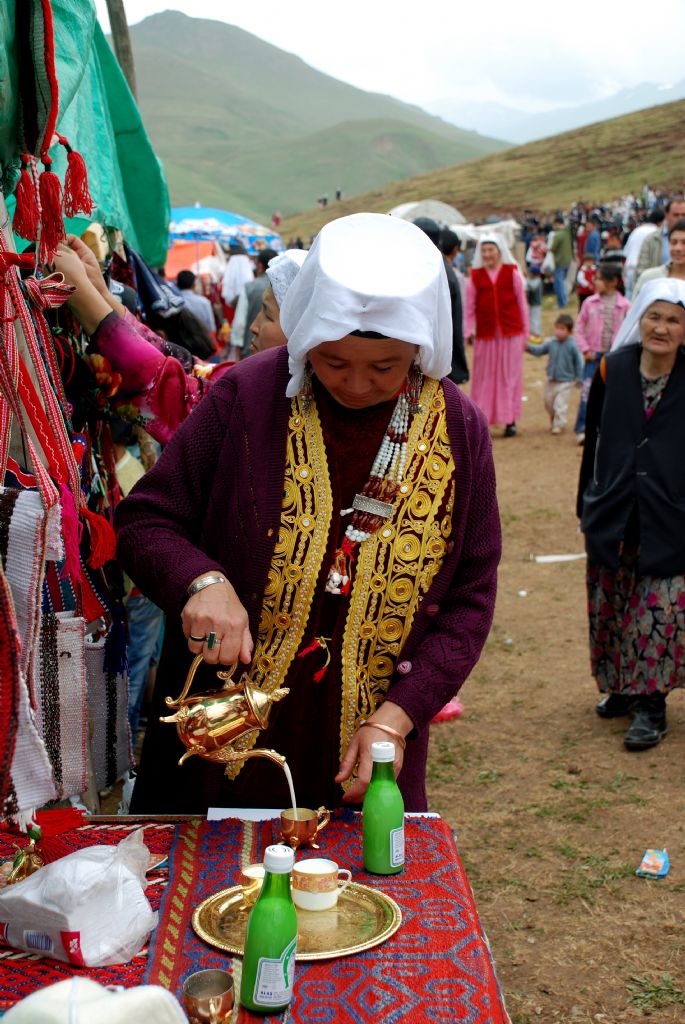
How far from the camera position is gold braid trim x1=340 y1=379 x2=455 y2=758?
218 cm

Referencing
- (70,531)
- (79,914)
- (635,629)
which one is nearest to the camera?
(79,914)

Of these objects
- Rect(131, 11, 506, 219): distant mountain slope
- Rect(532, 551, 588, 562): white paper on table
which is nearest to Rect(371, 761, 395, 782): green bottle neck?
Rect(532, 551, 588, 562): white paper on table

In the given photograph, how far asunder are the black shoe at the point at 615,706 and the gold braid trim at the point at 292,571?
10.8 ft

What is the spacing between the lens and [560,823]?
415cm

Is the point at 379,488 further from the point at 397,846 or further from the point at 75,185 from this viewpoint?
the point at 75,185

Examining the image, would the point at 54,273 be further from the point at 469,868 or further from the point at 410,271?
the point at 469,868

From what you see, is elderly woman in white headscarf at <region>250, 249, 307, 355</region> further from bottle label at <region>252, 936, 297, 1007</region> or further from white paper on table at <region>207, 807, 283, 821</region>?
bottle label at <region>252, 936, 297, 1007</region>

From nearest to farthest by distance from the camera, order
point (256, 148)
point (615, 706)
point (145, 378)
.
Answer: point (145, 378) → point (615, 706) → point (256, 148)

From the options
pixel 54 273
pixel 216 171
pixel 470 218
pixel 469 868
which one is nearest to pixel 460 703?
pixel 469 868

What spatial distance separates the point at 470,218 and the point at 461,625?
4685cm

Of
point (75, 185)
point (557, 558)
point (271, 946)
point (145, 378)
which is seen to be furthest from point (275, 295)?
point (557, 558)

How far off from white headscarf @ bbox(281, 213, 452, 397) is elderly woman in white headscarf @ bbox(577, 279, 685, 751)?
2465mm

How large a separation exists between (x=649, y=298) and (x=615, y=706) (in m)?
1.96

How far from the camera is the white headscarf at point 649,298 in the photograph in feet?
14.1
